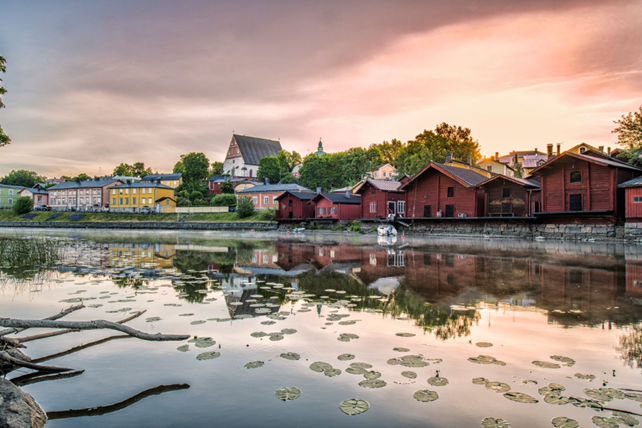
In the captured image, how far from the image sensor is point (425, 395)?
4.02 meters

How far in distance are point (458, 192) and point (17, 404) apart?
40255 mm

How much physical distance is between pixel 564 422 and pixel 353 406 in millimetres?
1875

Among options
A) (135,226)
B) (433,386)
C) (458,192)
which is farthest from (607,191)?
(135,226)

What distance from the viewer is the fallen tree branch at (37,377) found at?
4.39m

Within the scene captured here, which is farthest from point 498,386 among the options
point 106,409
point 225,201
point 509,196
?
point 225,201

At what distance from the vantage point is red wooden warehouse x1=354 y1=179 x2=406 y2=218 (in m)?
46.8

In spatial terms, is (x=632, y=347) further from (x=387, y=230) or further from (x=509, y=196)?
(x=387, y=230)

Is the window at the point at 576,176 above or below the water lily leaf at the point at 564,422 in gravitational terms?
above

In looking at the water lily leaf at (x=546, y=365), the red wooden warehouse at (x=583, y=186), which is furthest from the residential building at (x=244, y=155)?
the water lily leaf at (x=546, y=365)

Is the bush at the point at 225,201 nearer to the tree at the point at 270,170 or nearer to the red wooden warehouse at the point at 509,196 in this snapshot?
the tree at the point at 270,170

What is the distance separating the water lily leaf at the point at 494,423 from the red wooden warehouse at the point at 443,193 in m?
37.3

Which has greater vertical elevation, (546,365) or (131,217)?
(131,217)

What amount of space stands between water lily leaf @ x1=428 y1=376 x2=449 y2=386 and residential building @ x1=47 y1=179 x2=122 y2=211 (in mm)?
95163

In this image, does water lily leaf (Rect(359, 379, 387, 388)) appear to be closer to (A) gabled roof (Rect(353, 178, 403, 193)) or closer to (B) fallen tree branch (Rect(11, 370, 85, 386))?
(B) fallen tree branch (Rect(11, 370, 85, 386))
